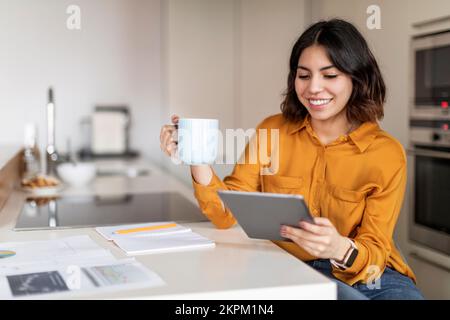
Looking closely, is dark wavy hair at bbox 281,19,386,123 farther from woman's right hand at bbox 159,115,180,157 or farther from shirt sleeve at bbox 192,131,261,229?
woman's right hand at bbox 159,115,180,157

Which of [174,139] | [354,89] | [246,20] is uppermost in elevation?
[246,20]

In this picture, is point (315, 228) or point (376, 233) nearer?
point (315, 228)

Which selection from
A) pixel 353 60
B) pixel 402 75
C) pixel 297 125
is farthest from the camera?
pixel 402 75

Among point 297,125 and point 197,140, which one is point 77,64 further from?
point 197,140

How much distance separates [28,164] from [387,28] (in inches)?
70.8

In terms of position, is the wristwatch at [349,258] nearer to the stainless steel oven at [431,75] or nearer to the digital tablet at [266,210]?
the digital tablet at [266,210]

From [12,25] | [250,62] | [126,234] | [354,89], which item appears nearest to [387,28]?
[354,89]

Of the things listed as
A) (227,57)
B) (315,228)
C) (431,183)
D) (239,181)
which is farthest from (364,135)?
(227,57)

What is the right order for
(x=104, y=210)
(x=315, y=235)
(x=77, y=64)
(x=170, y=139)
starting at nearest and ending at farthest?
(x=315, y=235)
(x=170, y=139)
(x=104, y=210)
(x=77, y=64)

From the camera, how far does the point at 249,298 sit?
0.88m

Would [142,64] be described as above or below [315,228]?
above

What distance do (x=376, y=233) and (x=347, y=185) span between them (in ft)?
0.52

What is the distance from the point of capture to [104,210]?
1.69m

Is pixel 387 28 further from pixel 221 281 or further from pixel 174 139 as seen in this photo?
pixel 221 281
